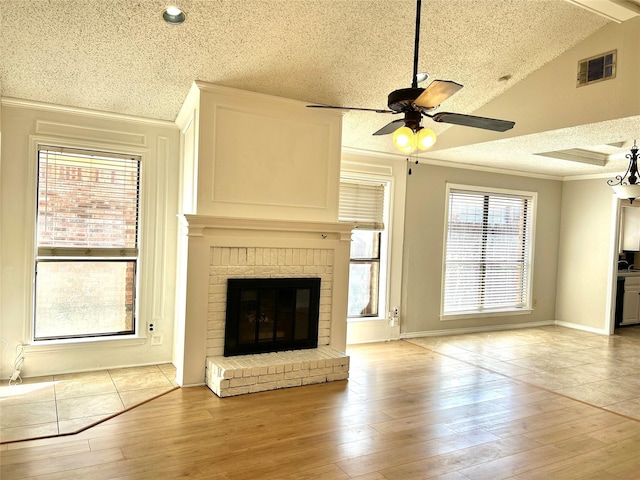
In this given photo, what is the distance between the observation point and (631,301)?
785cm

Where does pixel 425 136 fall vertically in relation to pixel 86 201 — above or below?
above

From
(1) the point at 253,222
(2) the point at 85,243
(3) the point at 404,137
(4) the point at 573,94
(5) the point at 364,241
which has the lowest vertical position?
(2) the point at 85,243

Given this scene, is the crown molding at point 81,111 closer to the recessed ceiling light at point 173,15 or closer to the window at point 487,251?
the recessed ceiling light at point 173,15

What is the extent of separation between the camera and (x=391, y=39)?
12.5ft

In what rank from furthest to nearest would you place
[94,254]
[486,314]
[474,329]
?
[486,314]
[474,329]
[94,254]

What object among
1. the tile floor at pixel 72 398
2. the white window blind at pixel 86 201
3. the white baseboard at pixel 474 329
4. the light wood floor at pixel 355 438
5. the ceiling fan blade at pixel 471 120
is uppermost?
the ceiling fan blade at pixel 471 120

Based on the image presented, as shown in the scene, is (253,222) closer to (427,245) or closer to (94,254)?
(94,254)

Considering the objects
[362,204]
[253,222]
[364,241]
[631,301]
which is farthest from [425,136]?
[631,301]

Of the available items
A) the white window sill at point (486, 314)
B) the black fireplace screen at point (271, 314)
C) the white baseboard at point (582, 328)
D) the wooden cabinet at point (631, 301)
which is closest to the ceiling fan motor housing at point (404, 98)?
the black fireplace screen at point (271, 314)

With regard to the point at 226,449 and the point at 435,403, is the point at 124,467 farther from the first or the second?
the point at 435,403

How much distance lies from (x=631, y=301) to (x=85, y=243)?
27.4 feet

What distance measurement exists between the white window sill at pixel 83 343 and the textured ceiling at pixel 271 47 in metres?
2.21

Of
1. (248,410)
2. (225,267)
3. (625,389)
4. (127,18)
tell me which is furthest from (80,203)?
(625,389)

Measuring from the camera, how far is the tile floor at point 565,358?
4.32 metres
